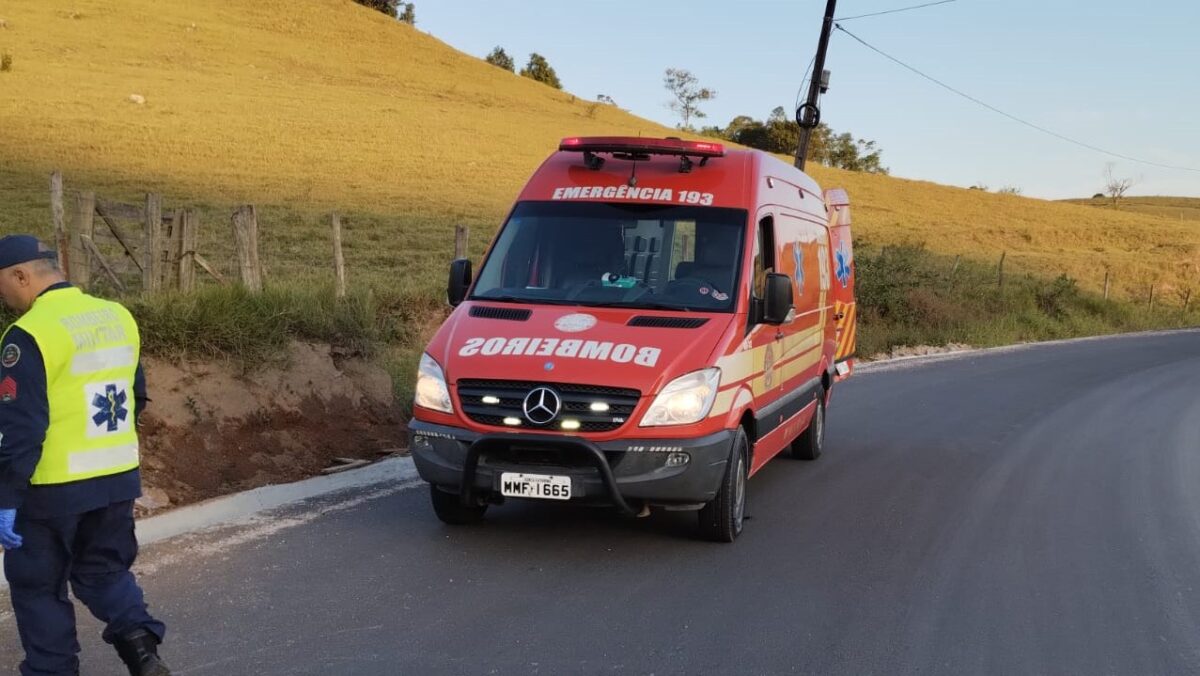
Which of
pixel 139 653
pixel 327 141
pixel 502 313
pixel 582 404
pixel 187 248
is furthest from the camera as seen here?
pixel 327 141

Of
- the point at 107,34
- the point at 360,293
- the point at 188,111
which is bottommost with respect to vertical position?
the point at 360,293

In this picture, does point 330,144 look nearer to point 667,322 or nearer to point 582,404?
point 667,322

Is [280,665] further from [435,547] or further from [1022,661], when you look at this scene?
[1022,661]

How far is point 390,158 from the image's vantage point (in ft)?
141

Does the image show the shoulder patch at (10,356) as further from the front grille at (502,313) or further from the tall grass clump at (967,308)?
the tall grass clump at (967,308)

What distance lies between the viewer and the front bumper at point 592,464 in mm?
6219

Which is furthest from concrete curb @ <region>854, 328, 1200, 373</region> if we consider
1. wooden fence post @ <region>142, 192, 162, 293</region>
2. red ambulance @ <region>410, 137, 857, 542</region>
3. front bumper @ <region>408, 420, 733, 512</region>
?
front bumper @ <region>408, 420, 733, 512</region>

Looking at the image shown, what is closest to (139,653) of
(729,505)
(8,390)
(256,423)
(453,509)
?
(8,390)

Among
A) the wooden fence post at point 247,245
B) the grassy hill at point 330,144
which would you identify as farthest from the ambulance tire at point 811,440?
the grassy hill at point 330,144

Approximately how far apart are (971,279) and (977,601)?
85.5 ft

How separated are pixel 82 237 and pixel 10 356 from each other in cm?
754

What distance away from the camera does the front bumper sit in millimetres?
6219

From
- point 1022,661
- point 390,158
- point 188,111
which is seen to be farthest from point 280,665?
point 188,111

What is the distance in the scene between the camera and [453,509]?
274 inches
